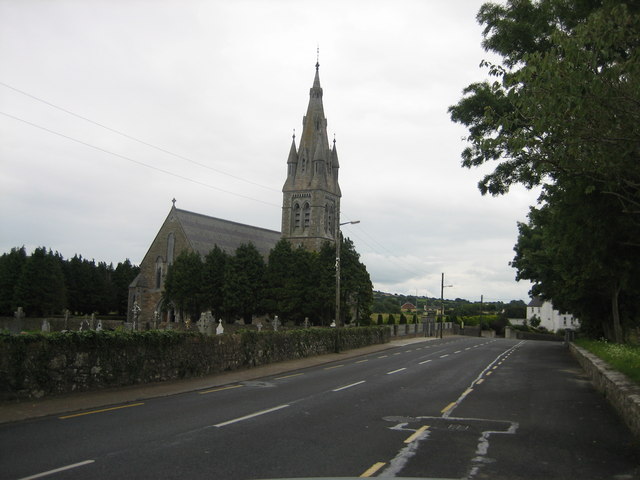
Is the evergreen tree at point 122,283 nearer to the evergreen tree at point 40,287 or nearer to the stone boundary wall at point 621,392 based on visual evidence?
the evergreen tree at point 40,287

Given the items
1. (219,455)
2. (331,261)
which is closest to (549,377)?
(219,455)

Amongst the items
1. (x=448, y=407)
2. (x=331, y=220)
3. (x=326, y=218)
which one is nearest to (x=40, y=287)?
(x=326, y=218)

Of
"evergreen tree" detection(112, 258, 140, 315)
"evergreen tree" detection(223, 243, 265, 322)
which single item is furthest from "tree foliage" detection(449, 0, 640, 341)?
"evergreen tree" detection(112, 258, 140, 315)

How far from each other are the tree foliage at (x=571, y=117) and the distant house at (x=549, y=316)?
94140 mm

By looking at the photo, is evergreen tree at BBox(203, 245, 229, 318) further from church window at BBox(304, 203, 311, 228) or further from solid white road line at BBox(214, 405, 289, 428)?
solid white road line at BBox(214, 405, 289, 428)

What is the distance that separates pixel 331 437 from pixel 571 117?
273 inches

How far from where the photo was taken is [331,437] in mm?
9180

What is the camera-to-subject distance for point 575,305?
38.9 meters

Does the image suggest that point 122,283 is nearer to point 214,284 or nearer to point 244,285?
point 214,284

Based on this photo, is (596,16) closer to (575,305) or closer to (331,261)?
(575,305)

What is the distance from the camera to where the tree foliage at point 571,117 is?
8906 mm

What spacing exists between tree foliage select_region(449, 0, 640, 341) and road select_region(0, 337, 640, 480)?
475 centimetres

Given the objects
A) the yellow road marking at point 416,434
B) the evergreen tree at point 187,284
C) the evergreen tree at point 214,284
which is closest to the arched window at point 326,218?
the evergreen tree at point 214,284

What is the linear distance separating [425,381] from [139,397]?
31.5ft
